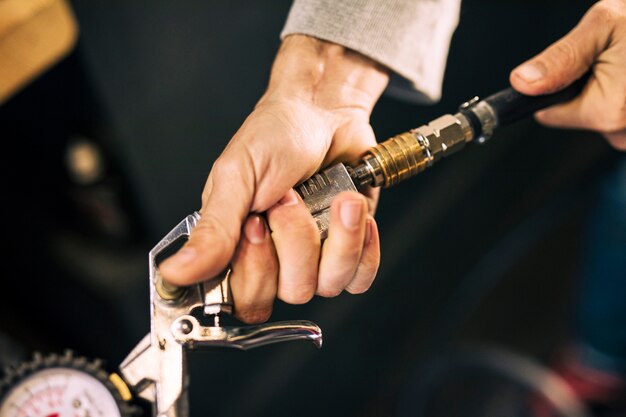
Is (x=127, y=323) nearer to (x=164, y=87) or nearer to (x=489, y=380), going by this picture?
(x=164, y=87)

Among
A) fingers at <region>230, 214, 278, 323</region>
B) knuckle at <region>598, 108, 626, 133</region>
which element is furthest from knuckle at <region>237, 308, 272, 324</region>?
knuckle at <region>598, 108, 626, 133</region>

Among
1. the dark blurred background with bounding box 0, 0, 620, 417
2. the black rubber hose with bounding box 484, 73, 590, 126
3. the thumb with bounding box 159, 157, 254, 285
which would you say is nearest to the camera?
the thumb with bounding box 159, 157, 254, 285

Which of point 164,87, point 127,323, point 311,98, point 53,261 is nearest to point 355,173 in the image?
point 311,98

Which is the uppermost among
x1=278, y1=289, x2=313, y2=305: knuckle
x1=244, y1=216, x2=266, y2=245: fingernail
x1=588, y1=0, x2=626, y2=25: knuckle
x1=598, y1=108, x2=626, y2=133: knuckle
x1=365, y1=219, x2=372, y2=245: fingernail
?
x1=588, y1=0, x2=626, y2=25: knuckle

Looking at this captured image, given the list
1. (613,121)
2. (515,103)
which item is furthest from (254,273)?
(613,121)

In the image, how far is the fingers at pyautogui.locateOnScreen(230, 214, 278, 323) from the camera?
0.42 metres

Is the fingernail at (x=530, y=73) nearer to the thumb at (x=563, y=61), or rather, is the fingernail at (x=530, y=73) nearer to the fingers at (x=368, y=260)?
the thumb at (x=563, y=61)

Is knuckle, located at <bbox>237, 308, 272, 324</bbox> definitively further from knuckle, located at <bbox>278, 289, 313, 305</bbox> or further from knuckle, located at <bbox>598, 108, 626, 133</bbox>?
knuckle, located at <bbox>598, 108, 626, 133</bbox>

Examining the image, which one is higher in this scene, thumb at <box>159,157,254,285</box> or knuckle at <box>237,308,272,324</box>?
thumb at <box>159,157,254,285</box>

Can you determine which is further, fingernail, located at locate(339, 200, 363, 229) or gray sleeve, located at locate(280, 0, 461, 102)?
gray sleeve, located at locate(280, 0, 461, 102)

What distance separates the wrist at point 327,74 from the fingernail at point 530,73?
0.12 meters

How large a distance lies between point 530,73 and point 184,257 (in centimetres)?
31

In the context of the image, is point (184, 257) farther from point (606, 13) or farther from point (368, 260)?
point (606, 13)

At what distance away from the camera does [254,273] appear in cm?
42
